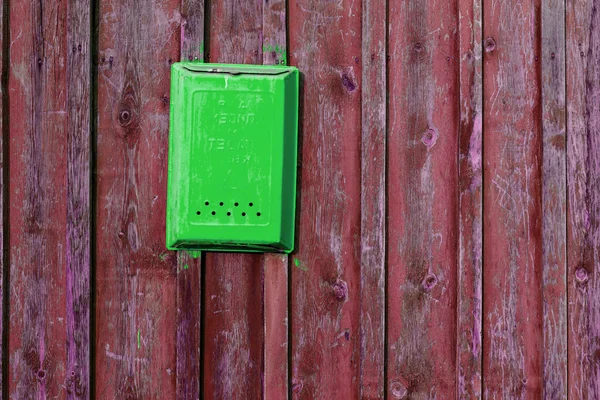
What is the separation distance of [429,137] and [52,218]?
1299 millimetres

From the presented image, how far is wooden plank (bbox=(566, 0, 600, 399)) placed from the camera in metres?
1.91

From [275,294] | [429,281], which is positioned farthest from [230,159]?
→ [429,281]

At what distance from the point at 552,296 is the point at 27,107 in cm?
188

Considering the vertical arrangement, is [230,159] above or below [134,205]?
above

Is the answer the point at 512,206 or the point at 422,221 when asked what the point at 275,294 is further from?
the point at 512,206

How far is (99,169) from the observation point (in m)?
1.90

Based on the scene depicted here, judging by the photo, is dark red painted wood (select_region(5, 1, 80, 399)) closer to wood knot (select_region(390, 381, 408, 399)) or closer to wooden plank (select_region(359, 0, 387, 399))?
wooden plank (select_region(359, 0, 387, 399))

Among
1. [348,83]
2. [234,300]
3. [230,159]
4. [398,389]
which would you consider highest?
[348,83]

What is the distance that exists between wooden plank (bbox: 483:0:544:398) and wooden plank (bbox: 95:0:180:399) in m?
1.07

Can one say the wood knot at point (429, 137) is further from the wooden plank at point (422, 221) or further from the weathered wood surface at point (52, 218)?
the weathered wood surface at point (52, 218)

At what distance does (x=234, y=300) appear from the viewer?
1.90 meters

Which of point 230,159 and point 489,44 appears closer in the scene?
point 230,159

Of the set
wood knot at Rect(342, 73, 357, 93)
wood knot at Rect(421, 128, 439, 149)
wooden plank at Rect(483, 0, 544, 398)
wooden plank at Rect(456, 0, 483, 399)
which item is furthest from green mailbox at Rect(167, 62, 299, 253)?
wooden plank at Rect(483, 0, 544, 398)

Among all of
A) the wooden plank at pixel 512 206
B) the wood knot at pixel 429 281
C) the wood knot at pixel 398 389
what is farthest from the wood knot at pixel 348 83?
the wood knot at pixel 398 389
